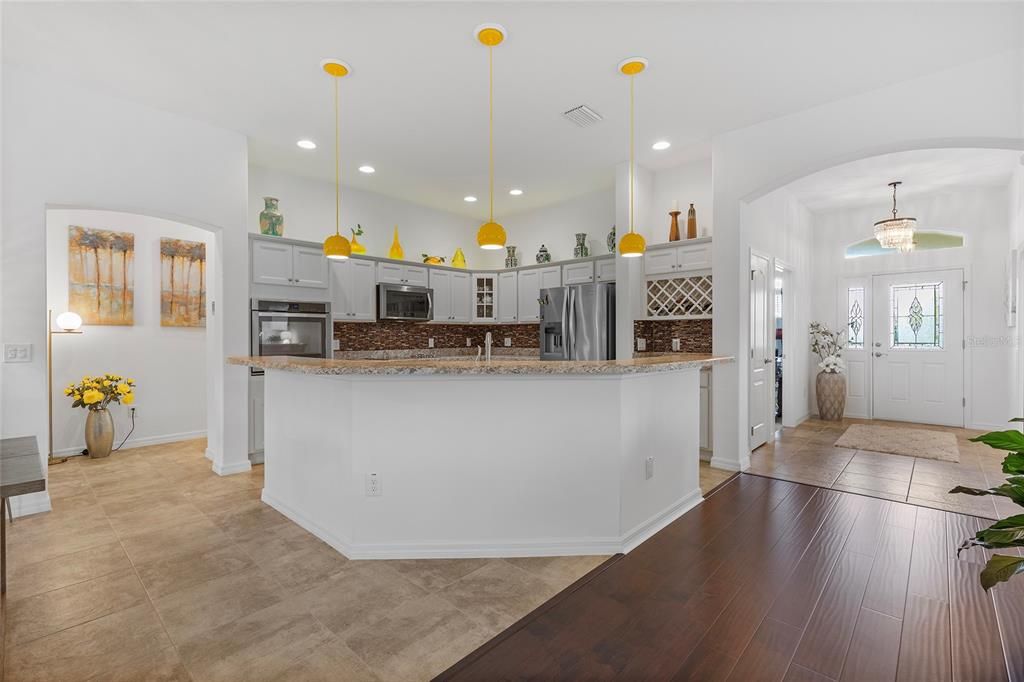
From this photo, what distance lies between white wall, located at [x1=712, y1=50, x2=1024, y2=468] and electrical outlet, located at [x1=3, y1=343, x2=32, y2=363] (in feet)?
18.2

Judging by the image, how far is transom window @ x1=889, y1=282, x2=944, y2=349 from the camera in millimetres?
6215

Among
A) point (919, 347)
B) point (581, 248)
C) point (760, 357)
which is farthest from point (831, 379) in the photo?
point (581, 248)

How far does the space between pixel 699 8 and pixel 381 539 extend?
353 centimetres

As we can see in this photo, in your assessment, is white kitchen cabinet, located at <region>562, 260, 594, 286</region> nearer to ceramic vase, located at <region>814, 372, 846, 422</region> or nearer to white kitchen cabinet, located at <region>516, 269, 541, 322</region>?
white kitchen cabinet, located at <region>516, 269, 541, 322</region>

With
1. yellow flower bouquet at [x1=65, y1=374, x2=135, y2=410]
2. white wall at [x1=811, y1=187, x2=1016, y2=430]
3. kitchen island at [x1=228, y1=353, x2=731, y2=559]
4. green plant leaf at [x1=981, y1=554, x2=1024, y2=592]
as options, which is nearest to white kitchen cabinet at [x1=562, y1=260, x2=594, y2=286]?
kitchen island at [x1=228, y1=353, x2=731, y2=559]

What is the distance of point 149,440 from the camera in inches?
204

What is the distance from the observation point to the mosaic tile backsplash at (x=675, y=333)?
5.12 metres

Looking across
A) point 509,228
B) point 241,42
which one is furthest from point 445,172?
point 241,42

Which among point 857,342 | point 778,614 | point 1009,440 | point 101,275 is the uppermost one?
point 101,275

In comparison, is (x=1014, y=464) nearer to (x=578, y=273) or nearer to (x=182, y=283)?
(x=578, y=273)

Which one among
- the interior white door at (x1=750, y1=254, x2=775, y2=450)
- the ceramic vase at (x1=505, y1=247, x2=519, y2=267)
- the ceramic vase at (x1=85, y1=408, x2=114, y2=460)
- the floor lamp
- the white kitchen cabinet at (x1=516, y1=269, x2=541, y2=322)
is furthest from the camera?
the ceramic vase at (x1=505, y1=247, x2=519, y2=267)

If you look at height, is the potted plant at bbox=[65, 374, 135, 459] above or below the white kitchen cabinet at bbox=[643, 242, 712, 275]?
below

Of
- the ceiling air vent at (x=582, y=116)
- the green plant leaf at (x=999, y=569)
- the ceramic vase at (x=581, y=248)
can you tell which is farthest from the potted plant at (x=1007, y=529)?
the ceramic vase at (x=581, y=248)

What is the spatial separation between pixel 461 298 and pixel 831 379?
18.0 ft
